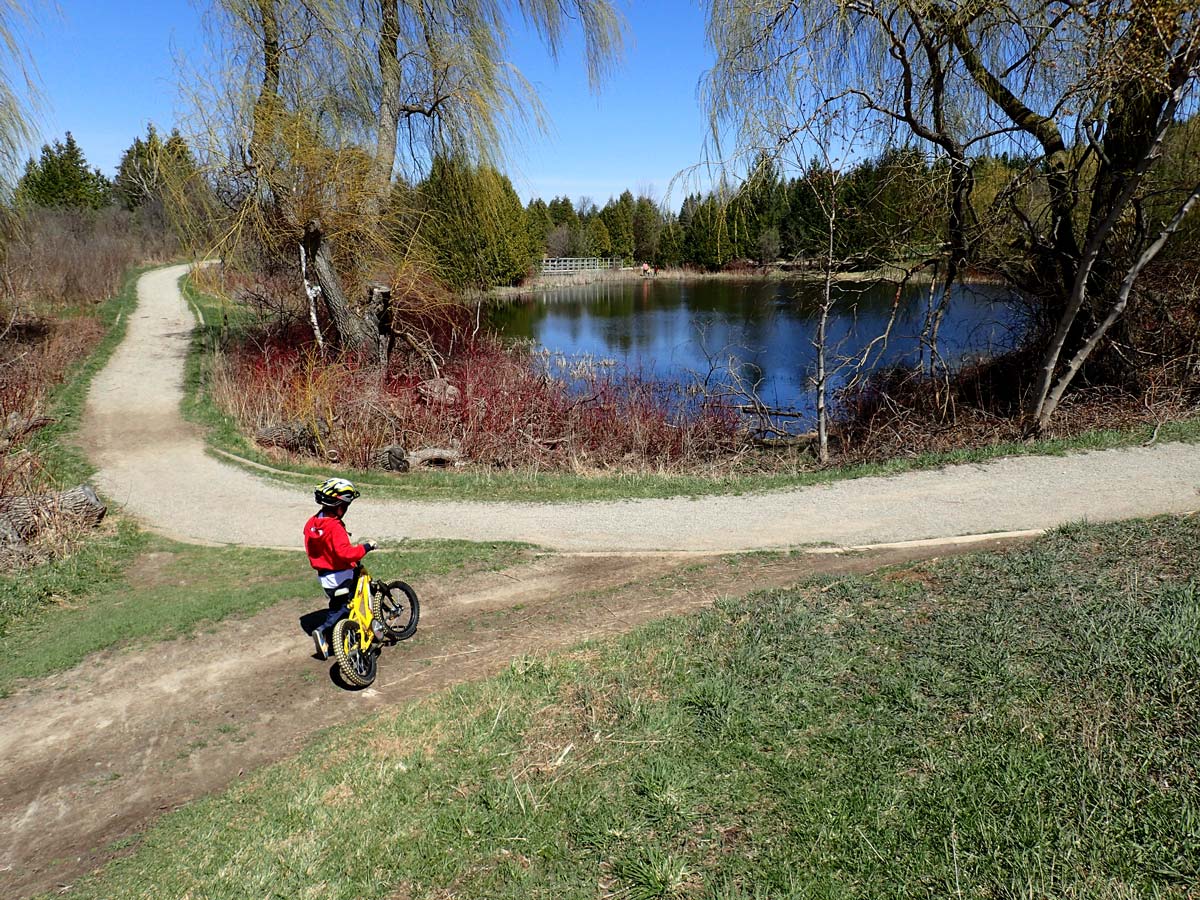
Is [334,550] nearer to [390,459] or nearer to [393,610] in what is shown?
[393,610]

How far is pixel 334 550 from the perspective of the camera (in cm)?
568

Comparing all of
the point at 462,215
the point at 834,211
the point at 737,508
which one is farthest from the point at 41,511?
the point at 462,215

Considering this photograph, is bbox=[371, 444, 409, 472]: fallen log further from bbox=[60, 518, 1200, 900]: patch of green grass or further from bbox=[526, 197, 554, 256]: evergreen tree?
bbox=[526, 197, 554, 256]: evergreen tree

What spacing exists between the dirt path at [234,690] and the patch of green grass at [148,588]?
0.30 m

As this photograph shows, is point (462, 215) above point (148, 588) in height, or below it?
above

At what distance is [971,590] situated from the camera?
562 centimetres

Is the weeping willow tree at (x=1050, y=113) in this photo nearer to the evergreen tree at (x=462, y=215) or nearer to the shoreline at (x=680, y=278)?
the shoreline at (x=680, y=278)

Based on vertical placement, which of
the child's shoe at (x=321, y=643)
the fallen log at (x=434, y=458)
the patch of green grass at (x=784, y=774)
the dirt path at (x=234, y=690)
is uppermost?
the patch of green grass at (x=784, y=774)

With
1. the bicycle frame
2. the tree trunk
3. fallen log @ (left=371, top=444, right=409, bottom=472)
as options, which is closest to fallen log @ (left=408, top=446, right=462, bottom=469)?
fallen log @ (left=371, top=444, right=409, bottom=472)

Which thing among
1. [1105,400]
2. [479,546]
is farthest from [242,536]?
[1105,400]

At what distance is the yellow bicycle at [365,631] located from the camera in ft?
18.7

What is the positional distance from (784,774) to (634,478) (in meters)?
7.88

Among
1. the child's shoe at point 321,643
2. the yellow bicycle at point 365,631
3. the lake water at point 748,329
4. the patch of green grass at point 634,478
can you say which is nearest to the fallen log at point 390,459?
the patch of green grass at point 634,478

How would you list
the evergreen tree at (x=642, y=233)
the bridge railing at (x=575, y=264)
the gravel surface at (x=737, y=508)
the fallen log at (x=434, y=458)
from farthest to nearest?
the evergreen tree at (x=642, y=233) → the bridge railing at (x=575, y=264) → the fallen log at (x=434, y=458) → the gravel surface at (x=737, y=508)
